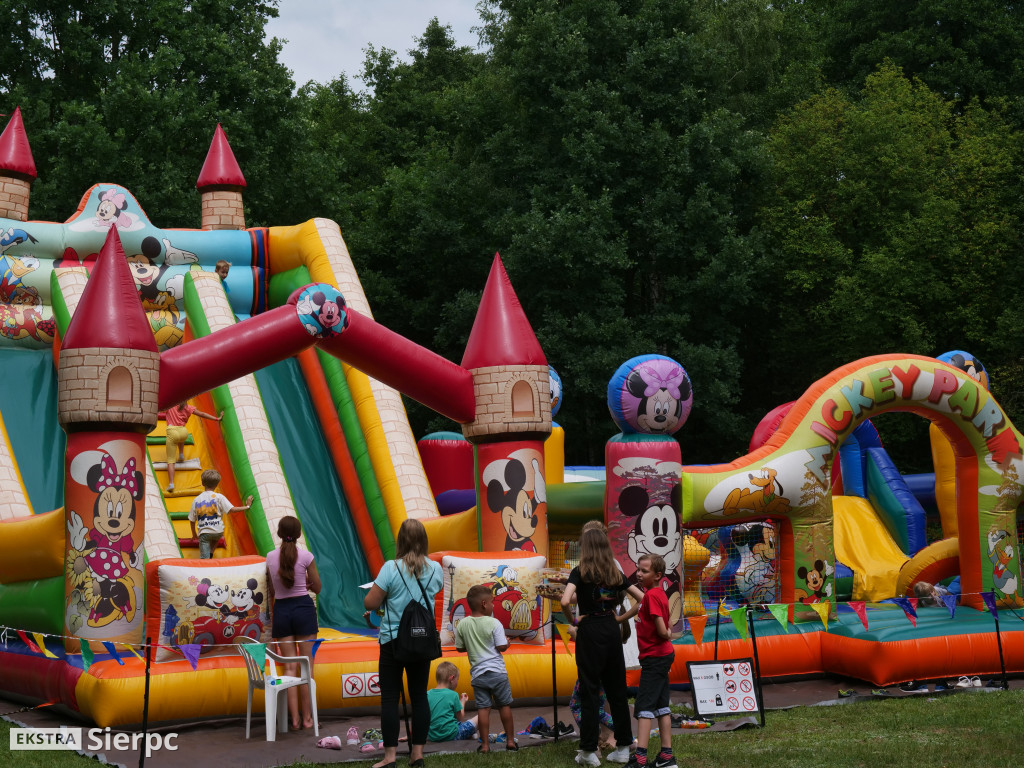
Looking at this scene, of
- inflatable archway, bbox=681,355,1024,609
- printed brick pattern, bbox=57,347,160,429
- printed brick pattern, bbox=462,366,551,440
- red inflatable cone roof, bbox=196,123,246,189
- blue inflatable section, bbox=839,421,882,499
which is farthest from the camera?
blue inflatable section, bbox=839,421,882,499

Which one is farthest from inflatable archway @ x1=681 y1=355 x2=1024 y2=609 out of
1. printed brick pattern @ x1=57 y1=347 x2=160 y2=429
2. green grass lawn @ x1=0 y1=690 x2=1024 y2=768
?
printed brick pattern @ x1=57 y1=347 x2=160 y2=429

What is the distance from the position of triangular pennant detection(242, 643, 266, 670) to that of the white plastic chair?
0.13 metres

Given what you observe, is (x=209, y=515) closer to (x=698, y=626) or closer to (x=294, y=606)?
(x=294, y=606)

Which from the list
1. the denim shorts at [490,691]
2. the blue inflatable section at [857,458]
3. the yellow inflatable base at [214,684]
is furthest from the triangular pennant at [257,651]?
the blue inflatable section at [857,458]

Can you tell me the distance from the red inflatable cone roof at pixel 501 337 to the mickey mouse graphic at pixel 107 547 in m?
2.75

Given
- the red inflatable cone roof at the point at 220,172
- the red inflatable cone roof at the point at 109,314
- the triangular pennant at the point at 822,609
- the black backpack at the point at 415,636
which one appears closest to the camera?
the black backpack at the point at 415,636

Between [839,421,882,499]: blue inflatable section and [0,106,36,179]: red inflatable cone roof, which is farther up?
[0,106,36,179]: red inflatable cone roof

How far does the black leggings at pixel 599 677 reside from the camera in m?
6.27

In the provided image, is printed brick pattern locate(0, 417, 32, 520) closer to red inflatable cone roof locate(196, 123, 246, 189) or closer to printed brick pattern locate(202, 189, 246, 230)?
printed brick pattern locate(202, 189, 246, 230)

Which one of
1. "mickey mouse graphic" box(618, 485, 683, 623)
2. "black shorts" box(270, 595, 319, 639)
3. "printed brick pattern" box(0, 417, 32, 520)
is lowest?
"black shorts" box(270, 595, 319, 639)

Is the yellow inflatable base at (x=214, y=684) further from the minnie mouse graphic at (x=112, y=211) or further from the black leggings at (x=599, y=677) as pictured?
the minnie mouse graphic at (x=112, y=211)

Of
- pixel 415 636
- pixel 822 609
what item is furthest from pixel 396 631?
pixel 822 609

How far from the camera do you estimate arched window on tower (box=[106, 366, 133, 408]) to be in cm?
830

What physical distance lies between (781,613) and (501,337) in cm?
294
